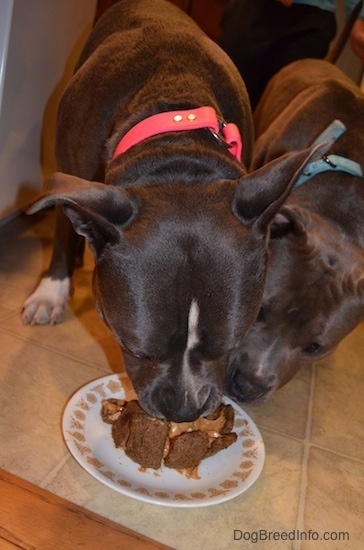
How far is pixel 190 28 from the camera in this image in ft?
8.79

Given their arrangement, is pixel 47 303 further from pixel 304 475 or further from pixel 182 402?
pixel 304 475

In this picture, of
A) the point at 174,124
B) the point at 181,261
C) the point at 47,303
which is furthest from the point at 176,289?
the point at 47,303

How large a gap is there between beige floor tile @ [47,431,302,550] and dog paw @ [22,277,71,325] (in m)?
0.83

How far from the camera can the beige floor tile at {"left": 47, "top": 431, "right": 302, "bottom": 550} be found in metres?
1.81

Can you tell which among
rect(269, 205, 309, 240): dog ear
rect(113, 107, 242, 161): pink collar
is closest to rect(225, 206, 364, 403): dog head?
rect(269, 205, 309, 240): dog ear

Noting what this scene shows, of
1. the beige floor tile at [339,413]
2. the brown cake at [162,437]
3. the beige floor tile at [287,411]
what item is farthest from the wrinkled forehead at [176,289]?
the beige floor tile at [339,413]

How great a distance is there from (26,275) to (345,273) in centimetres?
150

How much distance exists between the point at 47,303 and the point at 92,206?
1.25 meters

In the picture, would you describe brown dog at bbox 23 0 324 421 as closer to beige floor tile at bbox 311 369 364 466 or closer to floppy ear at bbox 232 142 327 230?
floppy ear at bbox 232 142 327 230

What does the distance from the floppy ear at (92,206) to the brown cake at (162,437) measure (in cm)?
58

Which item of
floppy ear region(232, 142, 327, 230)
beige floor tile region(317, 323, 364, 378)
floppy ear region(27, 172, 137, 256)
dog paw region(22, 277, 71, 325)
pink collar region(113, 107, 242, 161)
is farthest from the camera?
beige floor tile region(317, 323, 364, 378)

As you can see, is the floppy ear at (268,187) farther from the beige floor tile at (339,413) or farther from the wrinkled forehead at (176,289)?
the beige floor tile at (339,413)

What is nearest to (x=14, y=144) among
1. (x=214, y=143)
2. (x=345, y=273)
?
(x=214, y=143)

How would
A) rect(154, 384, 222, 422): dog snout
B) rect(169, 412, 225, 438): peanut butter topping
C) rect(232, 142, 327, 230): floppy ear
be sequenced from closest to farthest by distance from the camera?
rect(232, 142, 327, 230): floppy ear
rect(154, 384, 222, 422): dog snout
rect(169, 412, 225, 438): peanut butter topping
